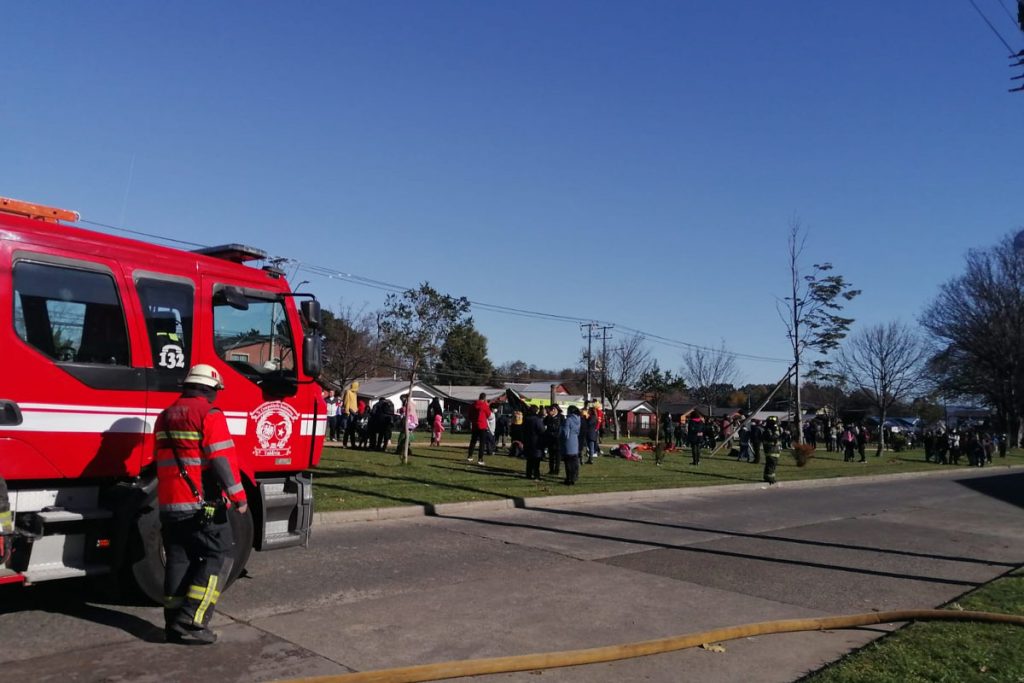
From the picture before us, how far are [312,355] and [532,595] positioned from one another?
9.80ft

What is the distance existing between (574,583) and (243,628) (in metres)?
3.30

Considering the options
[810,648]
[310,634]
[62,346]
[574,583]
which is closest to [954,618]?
[810,648]

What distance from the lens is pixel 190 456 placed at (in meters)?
5.17

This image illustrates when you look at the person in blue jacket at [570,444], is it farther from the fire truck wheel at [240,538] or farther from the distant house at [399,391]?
the distant house at [399,391]

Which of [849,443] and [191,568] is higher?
[849,443]

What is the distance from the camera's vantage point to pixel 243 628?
5691mm

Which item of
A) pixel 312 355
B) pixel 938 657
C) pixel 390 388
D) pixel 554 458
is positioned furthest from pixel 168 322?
pixel 390 388

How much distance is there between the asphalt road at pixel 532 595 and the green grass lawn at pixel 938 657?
32 cm

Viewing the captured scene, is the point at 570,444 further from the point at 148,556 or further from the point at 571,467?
the point at 148,556

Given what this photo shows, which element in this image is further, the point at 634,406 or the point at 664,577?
the point at 634,406

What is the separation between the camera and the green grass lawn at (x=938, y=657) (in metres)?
4.90

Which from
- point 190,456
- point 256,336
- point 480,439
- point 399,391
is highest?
point 399,391

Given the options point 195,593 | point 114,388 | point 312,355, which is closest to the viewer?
point 195,593

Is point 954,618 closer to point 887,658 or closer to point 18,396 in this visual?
point 887,658
